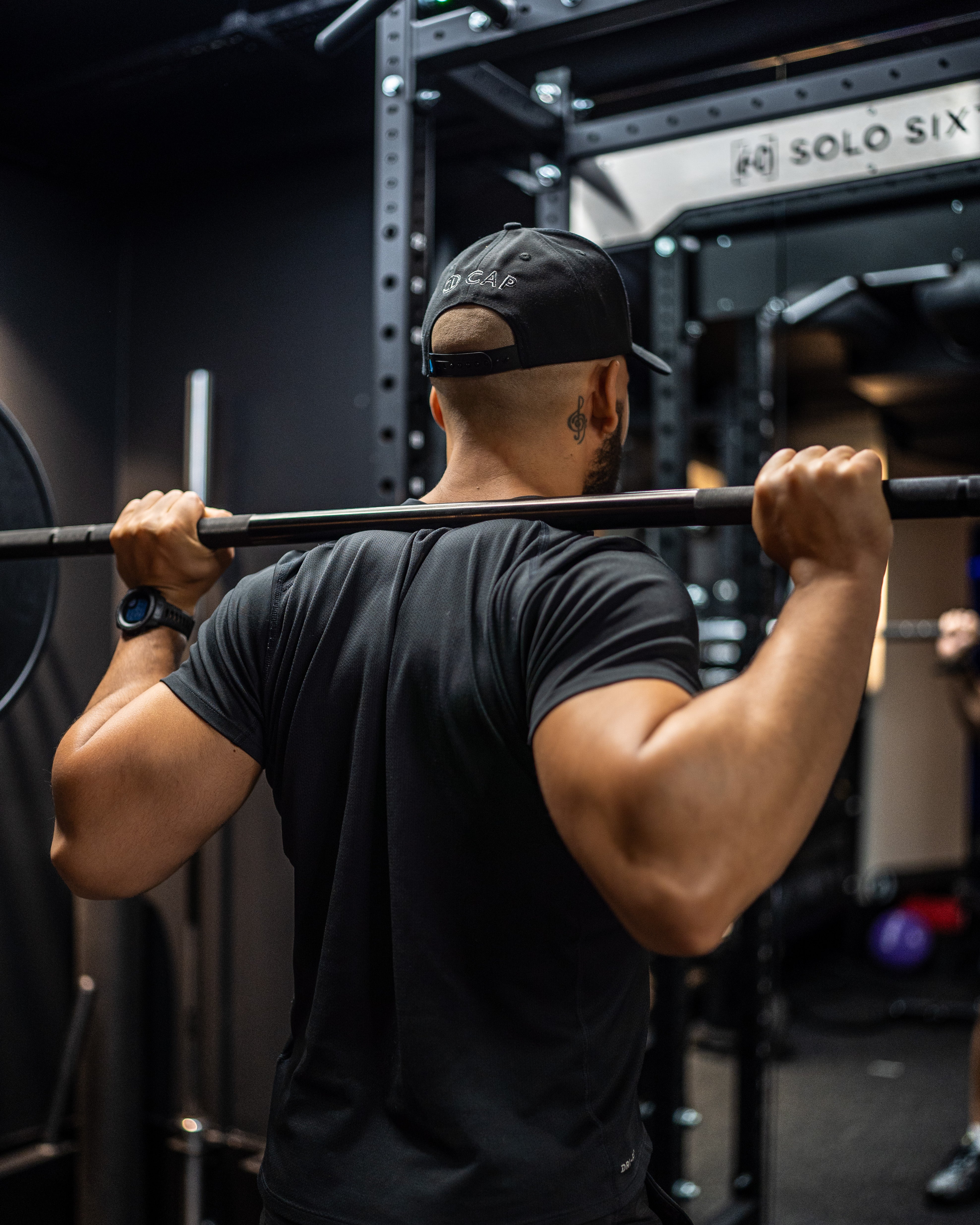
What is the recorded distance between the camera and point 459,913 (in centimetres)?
96

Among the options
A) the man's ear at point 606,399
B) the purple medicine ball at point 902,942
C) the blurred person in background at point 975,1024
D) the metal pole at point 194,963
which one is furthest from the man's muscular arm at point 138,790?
→ the purple medicine ball at point 902,942

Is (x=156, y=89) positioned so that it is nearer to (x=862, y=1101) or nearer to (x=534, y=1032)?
(x=534, y=1032)

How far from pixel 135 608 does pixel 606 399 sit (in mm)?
594

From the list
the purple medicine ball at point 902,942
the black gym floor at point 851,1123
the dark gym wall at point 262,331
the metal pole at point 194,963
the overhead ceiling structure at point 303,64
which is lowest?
the black gym floor at point 851,1123

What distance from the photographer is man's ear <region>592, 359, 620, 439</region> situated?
1131 millimetres

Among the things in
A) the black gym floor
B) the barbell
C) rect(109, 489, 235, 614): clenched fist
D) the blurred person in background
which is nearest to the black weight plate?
the barbell

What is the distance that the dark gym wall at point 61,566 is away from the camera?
198 centimetres

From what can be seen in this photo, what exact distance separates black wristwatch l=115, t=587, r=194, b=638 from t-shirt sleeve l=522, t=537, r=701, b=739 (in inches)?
21.7

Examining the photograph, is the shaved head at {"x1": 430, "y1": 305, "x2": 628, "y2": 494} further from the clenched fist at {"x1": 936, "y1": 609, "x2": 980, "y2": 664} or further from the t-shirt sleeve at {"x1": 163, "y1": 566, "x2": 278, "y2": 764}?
the clenched fist at {"x1": 936, "y1": 609, "x2": 980, "y2": 664}

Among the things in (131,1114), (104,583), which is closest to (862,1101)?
(131,1114)

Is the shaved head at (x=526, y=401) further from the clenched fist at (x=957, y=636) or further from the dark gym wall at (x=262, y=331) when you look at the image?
the clenched fist at (x=957, y=636)

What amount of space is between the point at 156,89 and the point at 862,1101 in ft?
13.9

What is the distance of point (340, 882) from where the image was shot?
1024 mm

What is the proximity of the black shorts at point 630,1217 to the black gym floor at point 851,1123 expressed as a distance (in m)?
2.02
